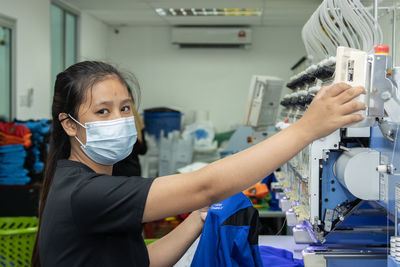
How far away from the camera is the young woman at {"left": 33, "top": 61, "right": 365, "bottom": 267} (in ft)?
3.18

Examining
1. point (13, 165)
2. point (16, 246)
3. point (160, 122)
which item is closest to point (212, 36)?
point (160, 122)

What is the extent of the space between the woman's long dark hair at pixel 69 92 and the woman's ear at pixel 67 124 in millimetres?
17

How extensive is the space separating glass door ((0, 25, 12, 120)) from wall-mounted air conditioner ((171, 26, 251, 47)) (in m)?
3.33

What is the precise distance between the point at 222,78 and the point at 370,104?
21.6 ft

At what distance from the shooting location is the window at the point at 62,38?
602cm

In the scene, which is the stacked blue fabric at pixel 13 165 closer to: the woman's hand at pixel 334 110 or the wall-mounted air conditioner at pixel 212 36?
the woman's hand at pixel 334 110

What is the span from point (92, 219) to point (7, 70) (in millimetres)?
4168

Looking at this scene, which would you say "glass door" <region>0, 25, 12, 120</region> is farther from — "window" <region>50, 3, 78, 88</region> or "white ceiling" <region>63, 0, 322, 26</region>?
"white ceiling" <region>63, 0, 322, 26</region>

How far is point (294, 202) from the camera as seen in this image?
210 cm

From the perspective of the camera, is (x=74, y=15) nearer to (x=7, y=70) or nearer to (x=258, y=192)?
(x=7, y=70)

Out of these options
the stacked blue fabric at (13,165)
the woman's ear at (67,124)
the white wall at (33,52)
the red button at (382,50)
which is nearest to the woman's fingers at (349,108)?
the red button at (382,50)

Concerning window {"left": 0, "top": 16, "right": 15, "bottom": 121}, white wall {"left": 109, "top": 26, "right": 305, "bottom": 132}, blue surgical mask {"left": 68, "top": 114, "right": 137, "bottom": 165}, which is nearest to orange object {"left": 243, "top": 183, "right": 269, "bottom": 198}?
blue surgical mask {"left": 68, "top": 114, "right": 137, "bottom": 165}

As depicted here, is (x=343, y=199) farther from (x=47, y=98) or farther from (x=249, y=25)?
(x=249, y=25)

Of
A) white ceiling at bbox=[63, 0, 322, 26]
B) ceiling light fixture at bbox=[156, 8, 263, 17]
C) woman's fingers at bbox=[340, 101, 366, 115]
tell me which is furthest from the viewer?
ceiling light fixture at bbox=[156, 8, 263, 17]
